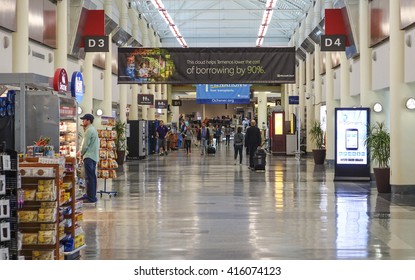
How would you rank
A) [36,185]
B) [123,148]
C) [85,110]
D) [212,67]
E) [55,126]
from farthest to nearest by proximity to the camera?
1. [123,148]
2. [212,67]
3. [85,110]
4. [55,126]
5. [36,185]

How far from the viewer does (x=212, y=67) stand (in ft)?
94.0

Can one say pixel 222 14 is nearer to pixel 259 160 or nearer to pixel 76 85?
pixel 259 160

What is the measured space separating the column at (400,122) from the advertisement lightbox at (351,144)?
2626 mm

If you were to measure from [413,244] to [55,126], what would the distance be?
5868 millimetres

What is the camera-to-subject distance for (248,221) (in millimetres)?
12625

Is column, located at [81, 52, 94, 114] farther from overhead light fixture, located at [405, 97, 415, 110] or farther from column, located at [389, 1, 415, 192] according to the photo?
overhead light fixture, located at [405, 97, 415, 110]

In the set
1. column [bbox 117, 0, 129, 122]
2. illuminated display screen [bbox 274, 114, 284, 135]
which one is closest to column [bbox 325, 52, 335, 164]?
column [bbox 117, 0, 129, 122]

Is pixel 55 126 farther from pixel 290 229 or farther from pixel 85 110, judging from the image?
pixel 85 110

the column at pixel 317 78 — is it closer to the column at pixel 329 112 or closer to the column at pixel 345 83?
the column at pixel 329 112

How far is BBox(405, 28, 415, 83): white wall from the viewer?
16969 millimetres

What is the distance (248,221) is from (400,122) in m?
6.18

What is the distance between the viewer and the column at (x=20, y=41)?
55.1 feet

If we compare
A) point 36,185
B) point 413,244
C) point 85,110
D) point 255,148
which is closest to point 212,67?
point 255,148

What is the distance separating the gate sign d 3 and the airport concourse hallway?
4312 millimetres
